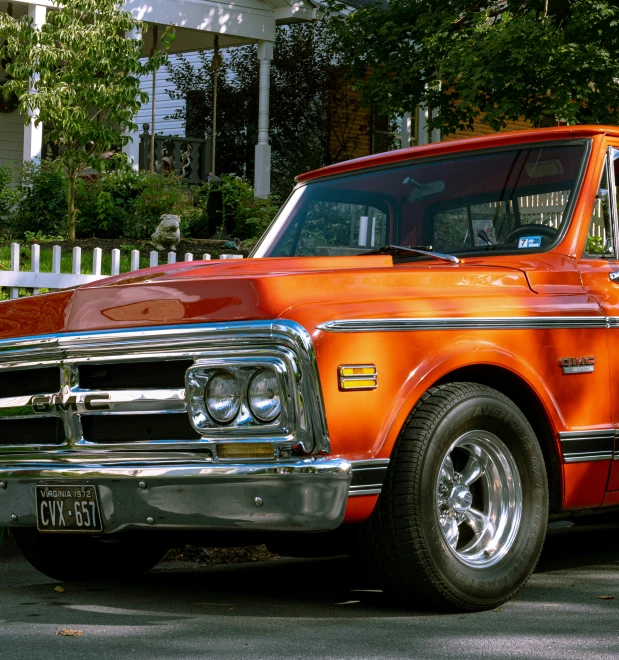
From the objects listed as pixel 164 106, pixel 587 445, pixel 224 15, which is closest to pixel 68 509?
pixel 587 445

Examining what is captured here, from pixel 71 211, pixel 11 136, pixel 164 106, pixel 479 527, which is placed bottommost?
pixel 479 527

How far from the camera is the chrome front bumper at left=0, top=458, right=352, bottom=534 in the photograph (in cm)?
423

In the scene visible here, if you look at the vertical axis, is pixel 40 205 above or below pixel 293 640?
above

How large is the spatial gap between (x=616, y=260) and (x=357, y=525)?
1909mm

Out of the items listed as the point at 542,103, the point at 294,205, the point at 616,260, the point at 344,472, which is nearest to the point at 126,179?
the point at 542,103

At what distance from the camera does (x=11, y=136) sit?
78.7ft

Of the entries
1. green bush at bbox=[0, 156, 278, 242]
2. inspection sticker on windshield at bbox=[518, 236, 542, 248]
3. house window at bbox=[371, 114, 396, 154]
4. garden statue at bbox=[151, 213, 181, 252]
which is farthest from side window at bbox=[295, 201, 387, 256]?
house window at bbox=[371, 114, 396, 154]

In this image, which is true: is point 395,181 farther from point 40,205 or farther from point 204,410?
point 40,205

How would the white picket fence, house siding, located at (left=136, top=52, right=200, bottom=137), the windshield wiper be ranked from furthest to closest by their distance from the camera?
1. house siding, located at (left=136, top=52, right=200, bottom=137)
2. the white picket fence
3. the windshield wiper

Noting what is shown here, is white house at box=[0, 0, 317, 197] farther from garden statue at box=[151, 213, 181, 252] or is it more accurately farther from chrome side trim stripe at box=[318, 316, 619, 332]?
chrome side trim stripe at box=[318, 316, 619, 332]

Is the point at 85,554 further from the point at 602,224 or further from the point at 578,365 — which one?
the point at 602,224

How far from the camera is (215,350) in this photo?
14.4 feet

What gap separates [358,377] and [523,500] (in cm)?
100

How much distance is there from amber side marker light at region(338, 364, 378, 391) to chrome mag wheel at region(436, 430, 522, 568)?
541 millimetres
